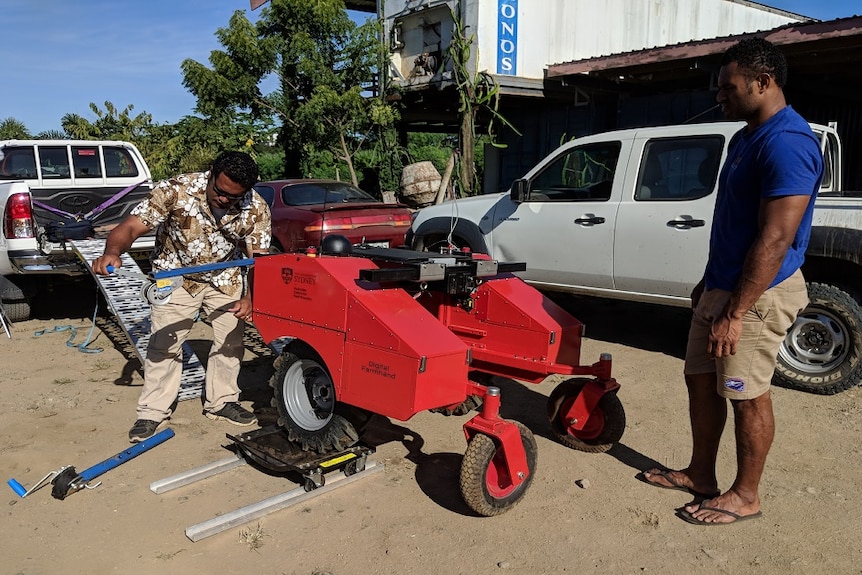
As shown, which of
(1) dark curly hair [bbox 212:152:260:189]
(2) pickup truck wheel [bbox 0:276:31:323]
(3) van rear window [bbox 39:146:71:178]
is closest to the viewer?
(1) dark curly hair [bbox 212:152:260:189]

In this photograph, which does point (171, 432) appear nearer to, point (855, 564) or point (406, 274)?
point (406, 274)

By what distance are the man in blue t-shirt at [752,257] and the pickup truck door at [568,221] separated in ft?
9.14

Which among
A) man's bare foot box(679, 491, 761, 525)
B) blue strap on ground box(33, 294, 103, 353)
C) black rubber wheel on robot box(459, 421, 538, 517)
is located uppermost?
black rubber wheel on robot box(459, 421, 538, 517)

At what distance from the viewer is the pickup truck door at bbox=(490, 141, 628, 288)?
6.24m

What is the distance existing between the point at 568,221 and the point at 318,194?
4.88 m

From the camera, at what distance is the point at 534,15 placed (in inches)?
562

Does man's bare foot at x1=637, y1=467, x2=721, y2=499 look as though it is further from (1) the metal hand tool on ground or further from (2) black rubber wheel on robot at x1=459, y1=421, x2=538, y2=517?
(1) the metal hand tool on ground

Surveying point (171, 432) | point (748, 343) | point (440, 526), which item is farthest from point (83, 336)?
point (748, 343)

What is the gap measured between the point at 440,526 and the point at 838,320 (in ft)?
12.2

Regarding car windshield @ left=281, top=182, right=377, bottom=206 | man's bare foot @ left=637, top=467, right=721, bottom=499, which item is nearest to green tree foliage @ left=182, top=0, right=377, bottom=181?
car windshield @ left=281, top=182, right=377, bottom=206

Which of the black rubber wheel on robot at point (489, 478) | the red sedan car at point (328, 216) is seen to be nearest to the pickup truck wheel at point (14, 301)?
the red sedan car at point (328, 216)

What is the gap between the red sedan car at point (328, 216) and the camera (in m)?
9.32

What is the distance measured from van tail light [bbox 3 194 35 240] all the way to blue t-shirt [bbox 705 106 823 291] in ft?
22.4

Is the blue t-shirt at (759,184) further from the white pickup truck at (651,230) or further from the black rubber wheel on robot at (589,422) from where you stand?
the white pickup truck at (651,230)
